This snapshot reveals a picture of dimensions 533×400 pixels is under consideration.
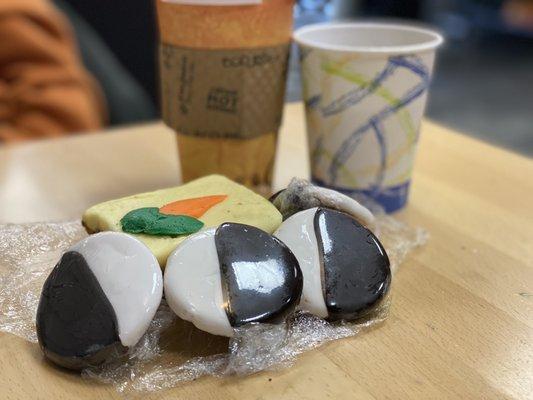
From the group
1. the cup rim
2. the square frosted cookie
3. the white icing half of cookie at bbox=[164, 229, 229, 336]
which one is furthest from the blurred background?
the white icing half of cookie at bbox=[164, 229, 229, 336]

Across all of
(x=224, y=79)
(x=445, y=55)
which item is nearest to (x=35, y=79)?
(x=224, y=79)

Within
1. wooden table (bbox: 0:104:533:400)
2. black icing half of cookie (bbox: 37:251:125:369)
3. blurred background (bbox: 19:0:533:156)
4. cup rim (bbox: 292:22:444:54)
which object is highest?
cup rim (bbox: 292:22:444:54)

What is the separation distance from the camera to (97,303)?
1.20ft

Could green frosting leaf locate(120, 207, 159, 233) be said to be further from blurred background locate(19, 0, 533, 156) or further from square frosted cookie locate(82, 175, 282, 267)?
blurred background locate(19, 0, 533, 156)

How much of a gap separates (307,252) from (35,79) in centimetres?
82

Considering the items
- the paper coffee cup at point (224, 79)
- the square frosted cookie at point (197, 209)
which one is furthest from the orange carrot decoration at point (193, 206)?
the paper coffee cup at point (224, 79)

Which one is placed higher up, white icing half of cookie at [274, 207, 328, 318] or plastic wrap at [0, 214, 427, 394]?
white icing half of cookie at [274, 207, 328, 318]

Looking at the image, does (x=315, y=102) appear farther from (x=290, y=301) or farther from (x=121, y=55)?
(x=121, y=55)

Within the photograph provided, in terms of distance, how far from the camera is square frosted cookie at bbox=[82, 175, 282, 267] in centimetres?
45

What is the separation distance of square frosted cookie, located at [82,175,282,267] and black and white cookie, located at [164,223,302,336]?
0.04 m

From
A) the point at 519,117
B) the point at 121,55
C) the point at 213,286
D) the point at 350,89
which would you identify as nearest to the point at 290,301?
the point at 213,286

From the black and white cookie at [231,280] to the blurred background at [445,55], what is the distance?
1.07 ft

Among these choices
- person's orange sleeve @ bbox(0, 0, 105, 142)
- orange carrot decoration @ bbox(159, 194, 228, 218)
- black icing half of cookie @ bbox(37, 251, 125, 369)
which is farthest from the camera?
person's orange sleeve @ bbox(0, 0, 105, 142)

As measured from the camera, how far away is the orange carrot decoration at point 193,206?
1.52 feet
